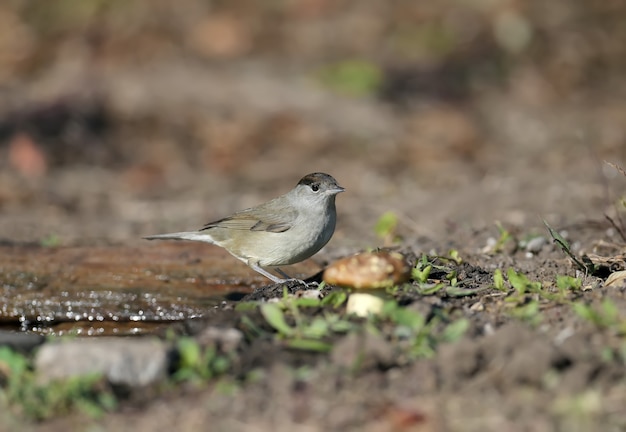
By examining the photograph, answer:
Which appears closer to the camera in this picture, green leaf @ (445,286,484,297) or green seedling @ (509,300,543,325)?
green seedling @ (509,300,543,325)

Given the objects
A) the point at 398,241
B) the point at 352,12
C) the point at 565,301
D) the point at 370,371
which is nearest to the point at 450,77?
the point at 352,12

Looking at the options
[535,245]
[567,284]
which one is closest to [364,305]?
[567,284]

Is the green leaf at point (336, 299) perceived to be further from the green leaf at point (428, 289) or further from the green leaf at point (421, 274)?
the green leaf at point (421, 274)

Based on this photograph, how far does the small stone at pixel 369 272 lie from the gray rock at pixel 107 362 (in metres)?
1.19

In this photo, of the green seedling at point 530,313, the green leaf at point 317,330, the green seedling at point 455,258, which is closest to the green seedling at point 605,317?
the green seedling at point 530,313

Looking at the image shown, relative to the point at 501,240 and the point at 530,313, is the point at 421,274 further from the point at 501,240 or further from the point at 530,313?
the point at 501,240

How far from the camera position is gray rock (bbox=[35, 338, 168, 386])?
4.20 metres

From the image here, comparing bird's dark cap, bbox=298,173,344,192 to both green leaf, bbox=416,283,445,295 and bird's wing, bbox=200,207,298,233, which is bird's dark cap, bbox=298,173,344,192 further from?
green leaf, bbox=416,283,445,295

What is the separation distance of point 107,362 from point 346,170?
6989 mm

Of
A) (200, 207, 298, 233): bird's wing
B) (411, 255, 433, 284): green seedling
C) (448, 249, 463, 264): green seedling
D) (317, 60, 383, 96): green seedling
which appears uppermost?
(317, 60, 383, 96): green seedling

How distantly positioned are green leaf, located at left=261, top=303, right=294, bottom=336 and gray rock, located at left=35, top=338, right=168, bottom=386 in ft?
1.89

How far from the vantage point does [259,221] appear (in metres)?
6.95

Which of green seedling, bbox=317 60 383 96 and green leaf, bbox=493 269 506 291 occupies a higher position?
green seedling, bbox=317 60 383 96

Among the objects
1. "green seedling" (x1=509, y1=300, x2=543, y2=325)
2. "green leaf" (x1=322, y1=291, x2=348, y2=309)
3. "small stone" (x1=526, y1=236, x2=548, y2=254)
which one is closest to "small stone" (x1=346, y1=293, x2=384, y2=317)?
"green leaf" (x1=322, y1=291, x2=348, y2=309)
